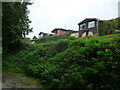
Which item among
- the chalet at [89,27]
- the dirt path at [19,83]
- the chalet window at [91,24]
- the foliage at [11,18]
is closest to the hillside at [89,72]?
the dirt path at [19,83]

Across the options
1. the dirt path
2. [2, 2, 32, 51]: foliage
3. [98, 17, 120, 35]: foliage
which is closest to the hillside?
the dirt path

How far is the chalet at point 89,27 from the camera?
24828 millimetres

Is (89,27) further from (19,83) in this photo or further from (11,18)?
(19,83)

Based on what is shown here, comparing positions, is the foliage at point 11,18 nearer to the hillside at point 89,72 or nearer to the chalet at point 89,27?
the hillside at point 89,72

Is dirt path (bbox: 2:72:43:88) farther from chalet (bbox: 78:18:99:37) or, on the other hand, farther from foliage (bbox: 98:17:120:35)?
chalet (bbox: 78:18:99:37)

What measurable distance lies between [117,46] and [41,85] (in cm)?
405

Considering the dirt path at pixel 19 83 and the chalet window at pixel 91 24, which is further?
the chalet window at pixel 91 24

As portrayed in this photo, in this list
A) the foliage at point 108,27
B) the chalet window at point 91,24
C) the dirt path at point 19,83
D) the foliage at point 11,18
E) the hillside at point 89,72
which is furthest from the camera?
the chalet window at point 91,24

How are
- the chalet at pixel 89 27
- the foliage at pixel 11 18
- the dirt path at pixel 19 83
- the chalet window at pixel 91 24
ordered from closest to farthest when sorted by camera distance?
the dirt path at pixel 19 83 < the foliage at pixel 11 18 < the chalet at pixel 89 27 < the chalet window at pixel 91 24

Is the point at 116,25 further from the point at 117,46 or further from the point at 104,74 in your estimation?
the point at 104,74

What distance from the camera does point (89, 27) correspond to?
26031 mm

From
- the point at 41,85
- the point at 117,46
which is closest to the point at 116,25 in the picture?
the point at 117,46

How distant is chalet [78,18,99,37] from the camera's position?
24.8m

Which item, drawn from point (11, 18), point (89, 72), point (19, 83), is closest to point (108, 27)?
point (11, 18)
